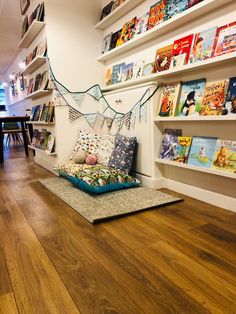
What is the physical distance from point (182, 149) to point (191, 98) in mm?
400

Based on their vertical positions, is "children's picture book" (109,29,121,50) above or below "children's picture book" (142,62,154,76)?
above

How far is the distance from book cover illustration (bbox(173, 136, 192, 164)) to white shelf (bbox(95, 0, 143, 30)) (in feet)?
4.81

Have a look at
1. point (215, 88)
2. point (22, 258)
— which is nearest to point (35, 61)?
point (215, 88)

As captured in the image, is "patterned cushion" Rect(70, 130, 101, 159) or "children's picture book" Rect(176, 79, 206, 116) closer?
"children's picture book" Rect(176, 79, 206, 116)

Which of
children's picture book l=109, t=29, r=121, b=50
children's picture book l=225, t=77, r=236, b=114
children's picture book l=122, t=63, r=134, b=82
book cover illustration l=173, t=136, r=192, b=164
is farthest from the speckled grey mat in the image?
children's picture book l=109, t=29, r=121, b=50

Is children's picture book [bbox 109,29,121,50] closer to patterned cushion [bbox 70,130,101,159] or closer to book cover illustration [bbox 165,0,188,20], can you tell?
book cover illustration [bbox 165,0,188,20]

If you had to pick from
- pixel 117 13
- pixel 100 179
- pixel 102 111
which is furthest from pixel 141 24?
pixel 100 179

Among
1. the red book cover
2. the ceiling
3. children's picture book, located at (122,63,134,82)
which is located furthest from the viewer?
the ceiling

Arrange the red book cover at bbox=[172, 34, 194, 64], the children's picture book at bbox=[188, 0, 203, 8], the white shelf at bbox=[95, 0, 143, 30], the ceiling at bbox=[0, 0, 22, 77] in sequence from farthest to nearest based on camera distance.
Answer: the ceiling at bbox=[0, 0, 22, 77] < the white shelf at bbox=[95, 0, 143, 30] < the red book cover at bbox=[172, 34, 194, 64] < the children's picture book at bbox=[188, 0, 203, 8]

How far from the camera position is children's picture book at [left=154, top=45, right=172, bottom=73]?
2.09 meters

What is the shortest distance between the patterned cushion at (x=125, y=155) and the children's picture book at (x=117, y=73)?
2.61 feet

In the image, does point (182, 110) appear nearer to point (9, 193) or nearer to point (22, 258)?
point (22, 258)

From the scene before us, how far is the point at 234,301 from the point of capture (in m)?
0.90

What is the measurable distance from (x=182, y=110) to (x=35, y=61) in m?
1.97
